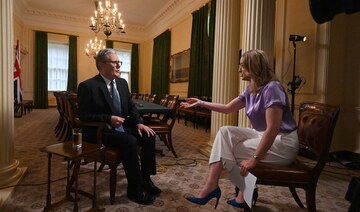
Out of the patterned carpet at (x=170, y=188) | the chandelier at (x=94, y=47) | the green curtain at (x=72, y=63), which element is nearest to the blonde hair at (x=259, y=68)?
the patterned carpet at (x=170, y=188)

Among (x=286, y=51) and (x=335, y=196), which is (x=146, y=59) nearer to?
(x=286, y=51)

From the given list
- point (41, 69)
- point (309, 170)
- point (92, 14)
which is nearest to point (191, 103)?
point (309, 170)

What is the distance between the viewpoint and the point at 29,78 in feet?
32.1

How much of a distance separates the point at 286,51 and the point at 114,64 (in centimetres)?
298

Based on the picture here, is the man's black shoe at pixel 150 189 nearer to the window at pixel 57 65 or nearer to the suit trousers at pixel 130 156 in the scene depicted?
the suit trousers at pixel 130 156

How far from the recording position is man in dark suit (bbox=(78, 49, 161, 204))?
1.93 metres

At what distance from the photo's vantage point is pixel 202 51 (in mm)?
6605

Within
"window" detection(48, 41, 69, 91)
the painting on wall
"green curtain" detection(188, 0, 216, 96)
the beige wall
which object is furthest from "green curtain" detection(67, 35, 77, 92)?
the beige wall

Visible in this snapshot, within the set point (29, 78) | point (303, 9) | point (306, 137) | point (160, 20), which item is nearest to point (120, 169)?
point (306, 137)

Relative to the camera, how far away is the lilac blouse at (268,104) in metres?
1.51

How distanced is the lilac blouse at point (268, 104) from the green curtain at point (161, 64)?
7539 mm

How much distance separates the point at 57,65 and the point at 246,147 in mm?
10504

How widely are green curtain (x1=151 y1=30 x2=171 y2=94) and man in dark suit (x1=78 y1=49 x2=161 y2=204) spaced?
6912 mm

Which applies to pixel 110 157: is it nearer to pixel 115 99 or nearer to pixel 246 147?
pixel 115 99
